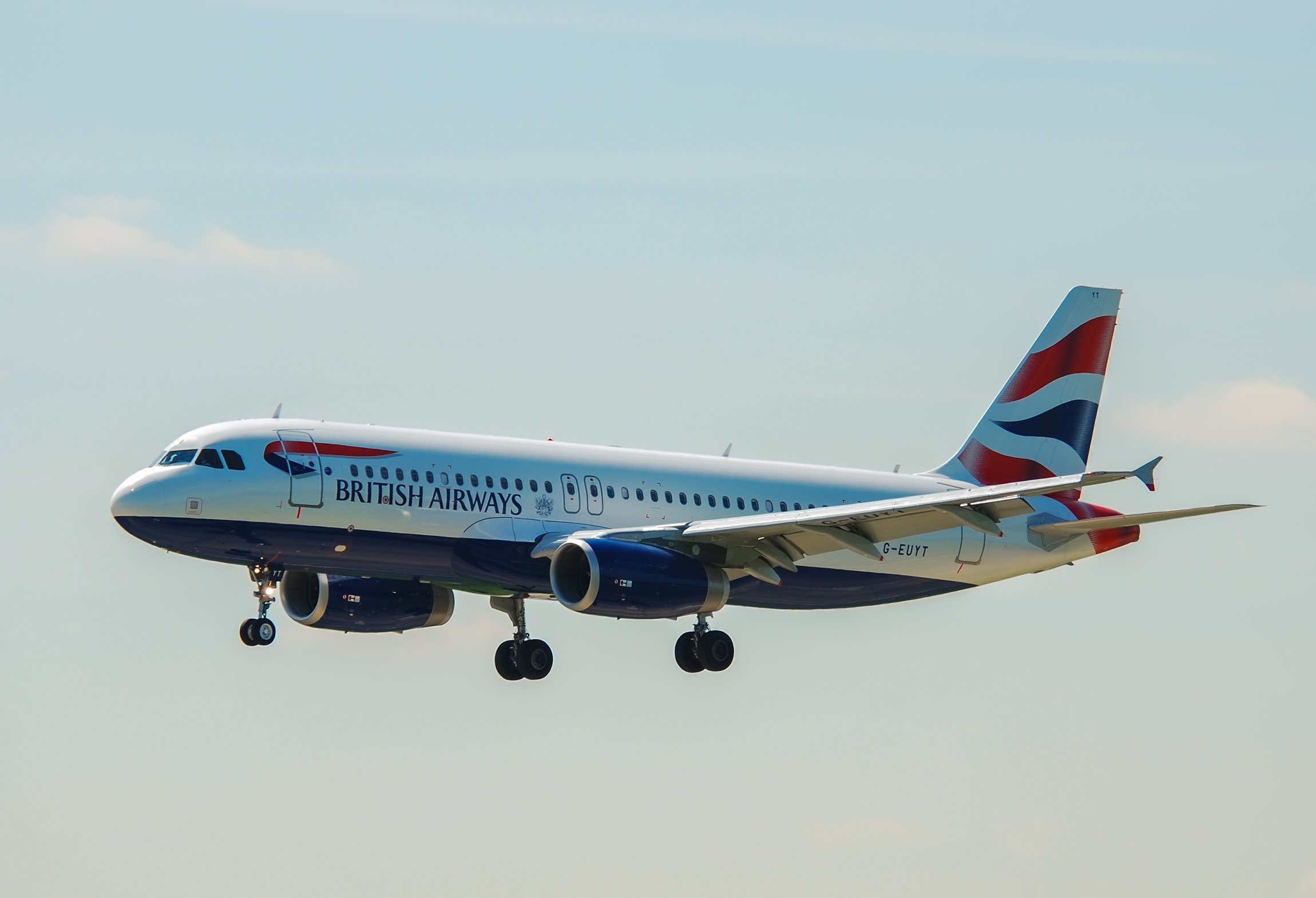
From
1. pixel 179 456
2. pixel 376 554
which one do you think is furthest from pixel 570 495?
pixel 179 456

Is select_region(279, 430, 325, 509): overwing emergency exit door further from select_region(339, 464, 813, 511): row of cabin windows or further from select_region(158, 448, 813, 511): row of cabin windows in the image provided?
select_region(339, 464, 813, 511): row of cabin windows

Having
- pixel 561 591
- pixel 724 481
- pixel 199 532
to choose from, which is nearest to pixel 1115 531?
pixel 724 481

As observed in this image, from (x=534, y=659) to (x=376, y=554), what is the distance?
7.78m

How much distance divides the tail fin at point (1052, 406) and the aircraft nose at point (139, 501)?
70.7 ft

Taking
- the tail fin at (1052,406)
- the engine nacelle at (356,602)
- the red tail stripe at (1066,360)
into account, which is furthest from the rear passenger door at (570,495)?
the red tail stripe at (1066,360)

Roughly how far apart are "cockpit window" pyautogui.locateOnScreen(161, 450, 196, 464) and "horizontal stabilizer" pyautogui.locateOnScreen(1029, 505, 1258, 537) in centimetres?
2045

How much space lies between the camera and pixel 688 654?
41.7 metres

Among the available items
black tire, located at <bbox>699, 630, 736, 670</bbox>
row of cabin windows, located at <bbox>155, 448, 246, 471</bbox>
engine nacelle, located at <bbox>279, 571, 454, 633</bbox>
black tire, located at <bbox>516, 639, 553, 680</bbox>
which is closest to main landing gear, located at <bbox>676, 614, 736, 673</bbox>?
black tire, located at <bbox>699, 630, 736, 670</bbox>

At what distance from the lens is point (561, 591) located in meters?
37.9

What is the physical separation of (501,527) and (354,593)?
236 inches

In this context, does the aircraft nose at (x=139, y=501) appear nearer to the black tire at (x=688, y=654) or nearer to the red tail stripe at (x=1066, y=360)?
the black tire at (x=688, y=654)

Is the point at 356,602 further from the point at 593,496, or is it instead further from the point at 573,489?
the point at 593,496

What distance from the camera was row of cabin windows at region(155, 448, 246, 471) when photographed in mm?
36094

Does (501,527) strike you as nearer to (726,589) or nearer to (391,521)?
(391,521)
